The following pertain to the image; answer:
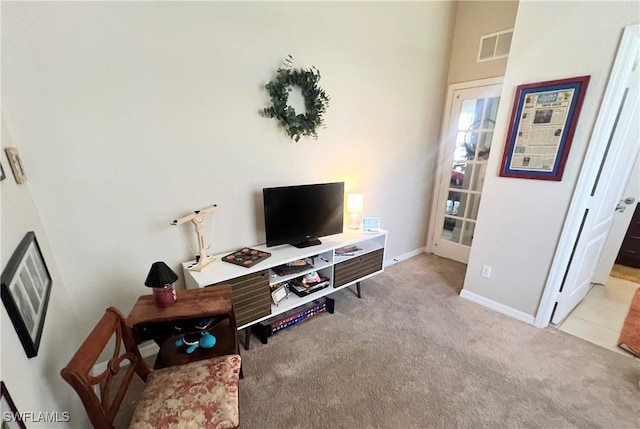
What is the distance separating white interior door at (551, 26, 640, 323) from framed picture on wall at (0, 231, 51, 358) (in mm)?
2947

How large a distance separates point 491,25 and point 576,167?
182 centimetres

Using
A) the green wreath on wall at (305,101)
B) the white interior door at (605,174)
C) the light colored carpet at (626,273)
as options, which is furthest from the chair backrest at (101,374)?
the light colored carpet at (626,273)

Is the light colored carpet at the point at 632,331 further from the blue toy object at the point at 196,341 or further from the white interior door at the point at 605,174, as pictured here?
the blue toy object at the point at 196,341

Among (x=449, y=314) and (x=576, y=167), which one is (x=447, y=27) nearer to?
(x=576, y=167)

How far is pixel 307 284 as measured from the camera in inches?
86.2

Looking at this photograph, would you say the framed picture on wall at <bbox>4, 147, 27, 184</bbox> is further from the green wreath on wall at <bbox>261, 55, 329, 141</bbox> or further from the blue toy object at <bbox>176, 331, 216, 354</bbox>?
the green wreath on wall at <bbox>261, 55, 329, 141</bbox>

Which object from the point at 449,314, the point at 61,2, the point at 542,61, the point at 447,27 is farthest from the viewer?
the point at 447,27

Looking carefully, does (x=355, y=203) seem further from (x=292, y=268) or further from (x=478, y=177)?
(x=478, y=177)

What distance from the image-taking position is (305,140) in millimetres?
2219

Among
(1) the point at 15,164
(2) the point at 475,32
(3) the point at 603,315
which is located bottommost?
(3) the point at 603,315

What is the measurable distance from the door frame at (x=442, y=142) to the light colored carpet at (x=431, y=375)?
1.36 metres

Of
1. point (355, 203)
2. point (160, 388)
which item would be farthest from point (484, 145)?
point (160, 388)

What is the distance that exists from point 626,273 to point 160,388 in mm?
4625

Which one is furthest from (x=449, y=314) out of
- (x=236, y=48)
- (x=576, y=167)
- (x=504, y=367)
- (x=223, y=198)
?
(x=236, y=48)
